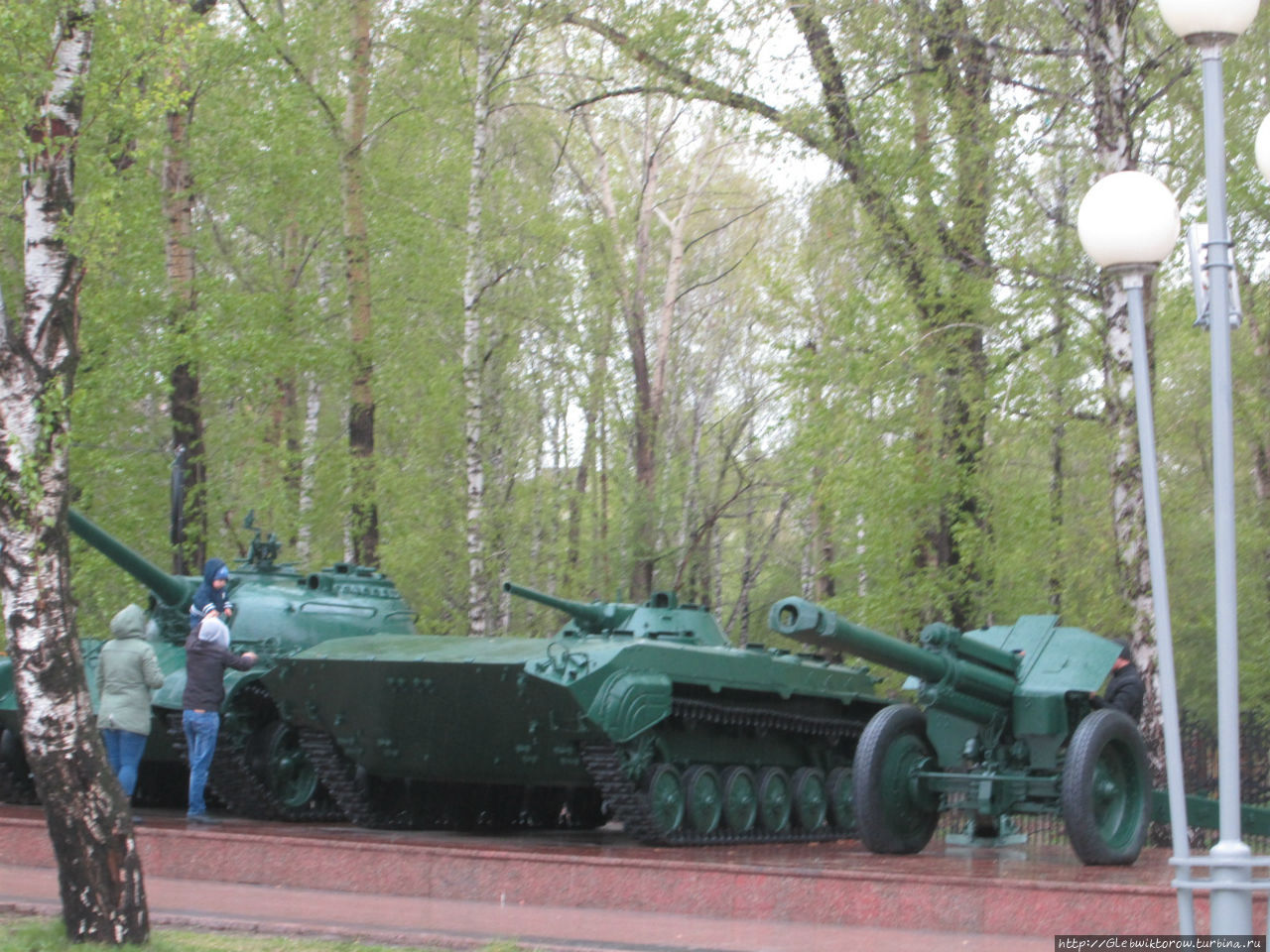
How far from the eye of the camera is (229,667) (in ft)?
46.8

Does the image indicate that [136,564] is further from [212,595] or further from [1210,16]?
[1210,16]

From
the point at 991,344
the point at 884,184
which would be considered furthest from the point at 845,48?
the point at 991,344

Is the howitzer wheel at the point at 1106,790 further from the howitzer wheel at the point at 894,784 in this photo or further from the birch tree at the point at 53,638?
the birch tree at the point at 53,638

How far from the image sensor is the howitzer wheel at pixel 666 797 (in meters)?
12.6

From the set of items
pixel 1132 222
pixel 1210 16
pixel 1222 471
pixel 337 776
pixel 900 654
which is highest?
pixel 1210 16

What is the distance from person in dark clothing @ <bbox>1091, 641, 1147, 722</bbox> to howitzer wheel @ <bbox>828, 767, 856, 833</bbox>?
126 inches

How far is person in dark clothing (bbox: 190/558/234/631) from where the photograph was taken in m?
14.0

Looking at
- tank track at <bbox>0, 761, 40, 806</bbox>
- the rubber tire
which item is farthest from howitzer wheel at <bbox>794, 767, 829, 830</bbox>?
tank track at <bbox>0, 761, 40, 806</bbox>

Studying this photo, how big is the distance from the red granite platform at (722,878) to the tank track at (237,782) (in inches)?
62.1

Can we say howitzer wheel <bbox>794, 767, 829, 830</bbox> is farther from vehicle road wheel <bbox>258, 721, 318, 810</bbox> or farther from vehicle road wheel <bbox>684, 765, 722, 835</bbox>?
vehicle road wheel <bbox>258, 721, 318, 810</bbox>

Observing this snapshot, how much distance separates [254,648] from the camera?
1488 centimetres

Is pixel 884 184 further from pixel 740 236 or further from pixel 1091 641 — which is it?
pixel 740 236

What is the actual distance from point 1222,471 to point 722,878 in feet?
15.5

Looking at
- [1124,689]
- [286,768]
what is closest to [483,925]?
[1124,689]
